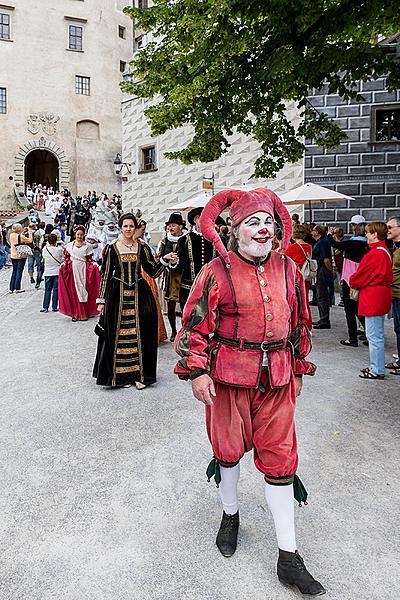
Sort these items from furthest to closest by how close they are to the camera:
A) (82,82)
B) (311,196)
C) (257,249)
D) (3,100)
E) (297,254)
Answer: (82,82) → (3,100) → (311,196) → (297,254) → (257,249)

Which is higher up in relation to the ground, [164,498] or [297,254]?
[297,254]

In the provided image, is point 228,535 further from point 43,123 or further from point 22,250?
point 43,123

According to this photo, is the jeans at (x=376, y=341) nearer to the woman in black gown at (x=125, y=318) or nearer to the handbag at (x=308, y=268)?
the handbag at (x=308, y=268)

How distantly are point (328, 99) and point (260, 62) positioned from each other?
6.57 m

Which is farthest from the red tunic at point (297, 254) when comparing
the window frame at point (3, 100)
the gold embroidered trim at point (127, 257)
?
the window frame at point (3, 100)

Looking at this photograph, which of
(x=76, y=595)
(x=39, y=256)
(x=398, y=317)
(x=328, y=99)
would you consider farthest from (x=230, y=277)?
(x=39, y=256)

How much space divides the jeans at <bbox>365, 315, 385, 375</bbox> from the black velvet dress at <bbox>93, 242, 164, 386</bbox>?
97.5 inches

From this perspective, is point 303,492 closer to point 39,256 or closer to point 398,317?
point 398,317

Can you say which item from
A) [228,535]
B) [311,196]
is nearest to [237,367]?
[228,535]

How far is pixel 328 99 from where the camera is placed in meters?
13.4

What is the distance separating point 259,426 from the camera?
2732 mm

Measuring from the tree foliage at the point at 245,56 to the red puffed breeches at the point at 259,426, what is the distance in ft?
15.9

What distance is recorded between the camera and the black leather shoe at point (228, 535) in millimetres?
2879

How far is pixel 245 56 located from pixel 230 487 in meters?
6.60
